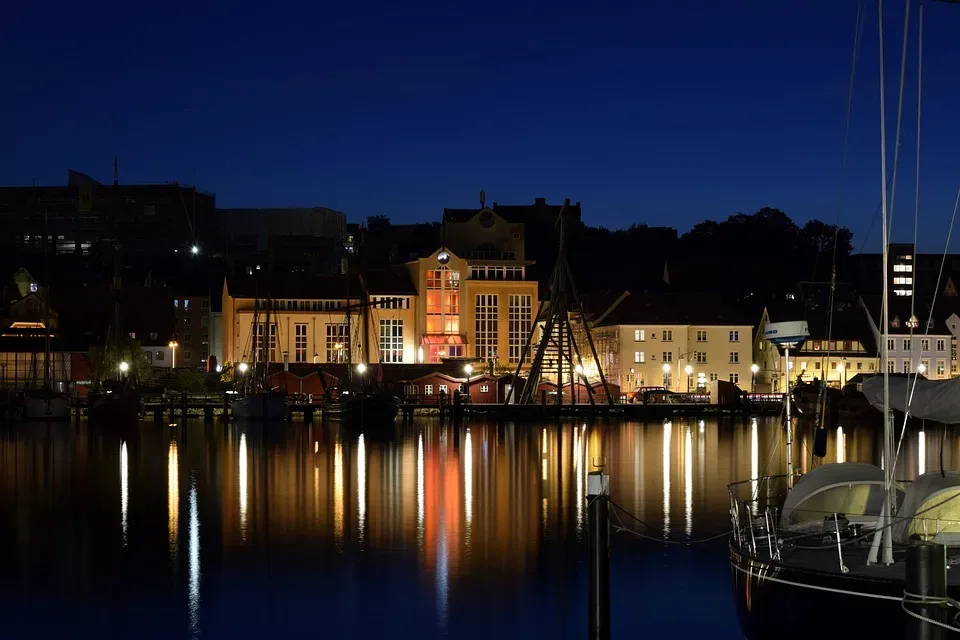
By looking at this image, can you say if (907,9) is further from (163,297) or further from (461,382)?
(163,297)

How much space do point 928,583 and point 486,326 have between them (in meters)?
94.7

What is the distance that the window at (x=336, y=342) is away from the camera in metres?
106

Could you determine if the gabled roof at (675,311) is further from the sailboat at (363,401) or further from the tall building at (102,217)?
the tall building at (102,217)

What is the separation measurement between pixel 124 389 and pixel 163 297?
43954 mm

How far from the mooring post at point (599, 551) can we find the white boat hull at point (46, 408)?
2869 inches

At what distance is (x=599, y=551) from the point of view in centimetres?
1953

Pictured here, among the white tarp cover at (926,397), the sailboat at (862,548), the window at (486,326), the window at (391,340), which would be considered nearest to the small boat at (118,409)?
the window at (391,340)

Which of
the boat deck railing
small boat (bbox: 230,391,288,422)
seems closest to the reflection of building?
small boat (bbox: 230,391,288,422)

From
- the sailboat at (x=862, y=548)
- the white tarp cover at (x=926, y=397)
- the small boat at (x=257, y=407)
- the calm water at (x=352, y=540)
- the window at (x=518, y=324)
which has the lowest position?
the calm water at (x=352, y=540)

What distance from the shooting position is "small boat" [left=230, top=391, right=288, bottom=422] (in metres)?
87.8

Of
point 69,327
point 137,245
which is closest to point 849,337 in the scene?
point 69,327

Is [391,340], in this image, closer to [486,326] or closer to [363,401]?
[486,326]

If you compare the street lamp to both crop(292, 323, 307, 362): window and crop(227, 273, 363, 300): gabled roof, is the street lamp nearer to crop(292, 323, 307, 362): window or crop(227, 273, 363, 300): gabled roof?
crop(227, 273, 363, 300): gabled roof

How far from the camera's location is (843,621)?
17953 mm
